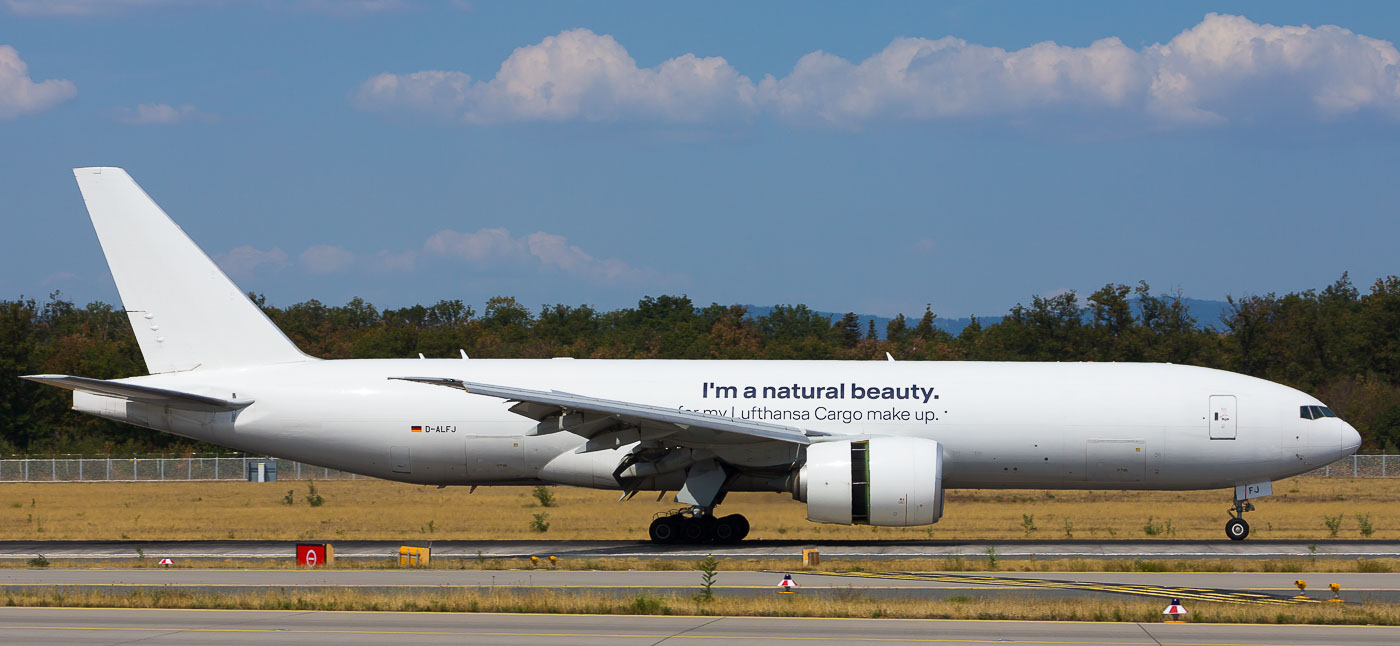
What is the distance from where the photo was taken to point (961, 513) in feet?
104

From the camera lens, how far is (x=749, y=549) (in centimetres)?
2241

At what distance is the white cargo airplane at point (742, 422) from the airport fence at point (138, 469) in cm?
2526

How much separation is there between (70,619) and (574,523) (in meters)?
15.8

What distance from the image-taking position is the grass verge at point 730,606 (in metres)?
14.3

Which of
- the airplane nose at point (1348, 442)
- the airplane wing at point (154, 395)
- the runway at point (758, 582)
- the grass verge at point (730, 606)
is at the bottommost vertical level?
the runway at point (758, 582)

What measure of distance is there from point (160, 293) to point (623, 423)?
942 centimetres

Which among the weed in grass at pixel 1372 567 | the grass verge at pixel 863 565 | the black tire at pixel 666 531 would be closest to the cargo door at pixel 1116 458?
the grass verge at pixel 863 565

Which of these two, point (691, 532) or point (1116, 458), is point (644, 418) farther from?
point (1116, 458)

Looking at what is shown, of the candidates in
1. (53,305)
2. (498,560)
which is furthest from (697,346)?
(53,305)

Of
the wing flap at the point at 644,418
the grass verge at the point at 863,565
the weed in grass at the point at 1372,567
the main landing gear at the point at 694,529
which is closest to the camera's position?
the weed in grass at the point at 1372,567

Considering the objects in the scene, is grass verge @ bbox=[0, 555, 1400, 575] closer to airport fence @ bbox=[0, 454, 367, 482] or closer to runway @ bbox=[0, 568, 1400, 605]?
runway @ bbox=[0, 568, 1400, 605]

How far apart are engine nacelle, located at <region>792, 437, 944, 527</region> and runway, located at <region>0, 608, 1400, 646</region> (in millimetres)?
7121

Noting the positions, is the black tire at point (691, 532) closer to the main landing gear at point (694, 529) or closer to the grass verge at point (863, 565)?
the main landing gear at point (694, 529)

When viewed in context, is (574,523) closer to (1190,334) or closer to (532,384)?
(532,384)
